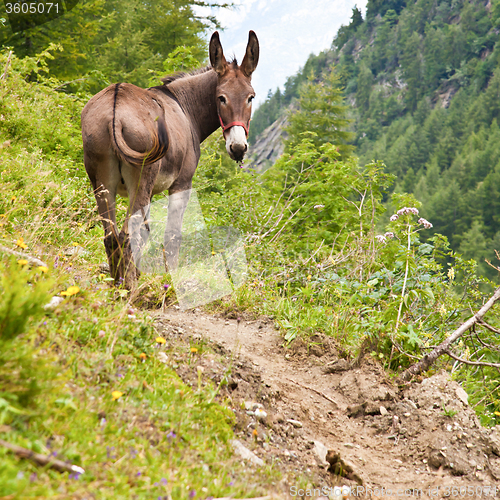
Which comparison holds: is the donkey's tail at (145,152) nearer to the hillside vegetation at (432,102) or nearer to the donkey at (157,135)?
the donkey at (157,135)

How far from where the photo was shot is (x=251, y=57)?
5164 millimetres

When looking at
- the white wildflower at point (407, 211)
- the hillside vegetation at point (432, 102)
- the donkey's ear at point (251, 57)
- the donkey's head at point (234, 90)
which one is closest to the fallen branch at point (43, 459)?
the donkey's head at point (234, 90)

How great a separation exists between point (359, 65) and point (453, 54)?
39046 mm

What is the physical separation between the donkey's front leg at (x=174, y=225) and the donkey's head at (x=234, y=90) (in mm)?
829

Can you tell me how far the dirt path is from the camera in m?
2.57

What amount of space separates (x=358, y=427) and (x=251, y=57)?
14.3 ft

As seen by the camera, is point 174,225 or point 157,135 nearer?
point 157,135

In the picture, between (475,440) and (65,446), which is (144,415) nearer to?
(65,446)

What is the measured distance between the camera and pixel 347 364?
4.14 meters

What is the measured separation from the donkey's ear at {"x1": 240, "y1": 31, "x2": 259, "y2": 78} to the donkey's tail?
1.61 m

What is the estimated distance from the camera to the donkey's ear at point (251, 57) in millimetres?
5082

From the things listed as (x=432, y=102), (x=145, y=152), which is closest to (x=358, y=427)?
(x=145, y=152)

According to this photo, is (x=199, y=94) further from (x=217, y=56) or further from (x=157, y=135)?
(x=157, y=135)

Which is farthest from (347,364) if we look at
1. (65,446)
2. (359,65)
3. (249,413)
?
(359,65)
